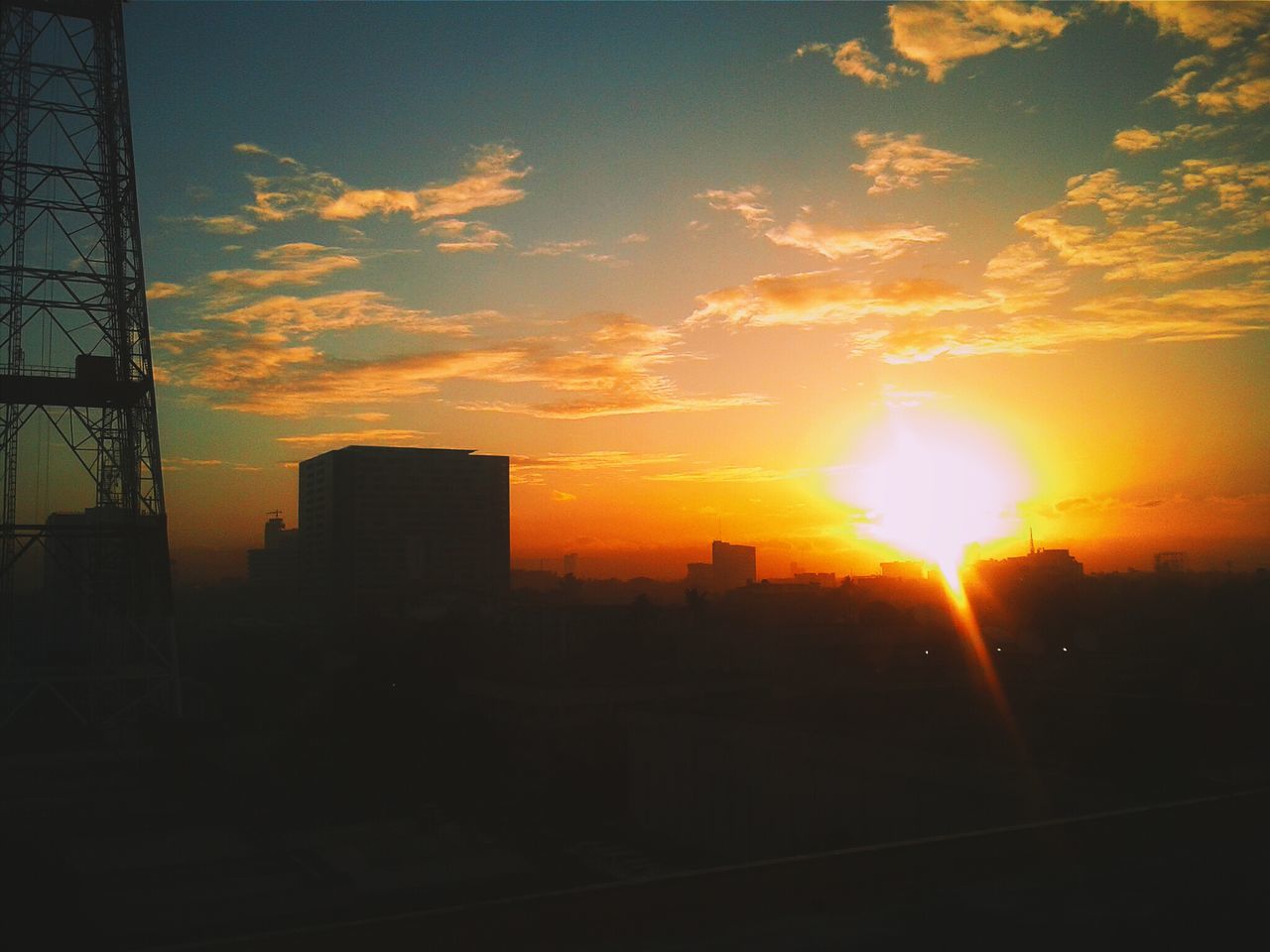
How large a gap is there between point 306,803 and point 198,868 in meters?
5.24

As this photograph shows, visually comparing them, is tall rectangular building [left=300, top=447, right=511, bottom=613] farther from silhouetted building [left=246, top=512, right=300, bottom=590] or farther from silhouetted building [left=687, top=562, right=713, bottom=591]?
silhouetted building [left=687, top=562, right=713, bottom=591]

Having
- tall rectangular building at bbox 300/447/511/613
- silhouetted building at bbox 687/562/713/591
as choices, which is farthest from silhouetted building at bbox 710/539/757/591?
tall rectangular building at bbox 300/447/511/613

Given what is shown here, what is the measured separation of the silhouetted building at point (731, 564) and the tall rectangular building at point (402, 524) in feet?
135

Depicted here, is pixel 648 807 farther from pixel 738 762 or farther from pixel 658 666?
pixel 658 666

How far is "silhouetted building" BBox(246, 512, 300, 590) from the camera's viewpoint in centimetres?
11094

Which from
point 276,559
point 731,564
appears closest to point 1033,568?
point 731,564

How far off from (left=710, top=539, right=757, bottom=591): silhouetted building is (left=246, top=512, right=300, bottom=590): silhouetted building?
2236 inches

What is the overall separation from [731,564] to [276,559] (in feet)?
202

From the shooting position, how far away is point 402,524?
325 ft

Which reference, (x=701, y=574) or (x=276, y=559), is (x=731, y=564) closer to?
(x=701, y=574)

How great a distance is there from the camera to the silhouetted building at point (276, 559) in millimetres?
110938

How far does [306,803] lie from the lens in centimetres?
1975

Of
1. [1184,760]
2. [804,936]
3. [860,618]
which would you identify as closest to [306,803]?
[1184,760]

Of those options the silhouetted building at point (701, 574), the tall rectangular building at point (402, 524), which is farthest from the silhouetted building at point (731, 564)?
the tall rectangular building at point (402, 524)
